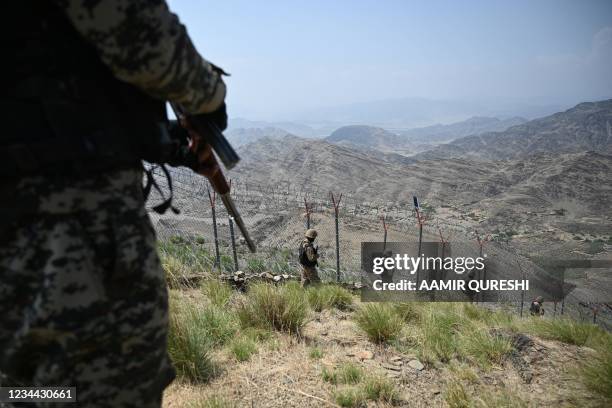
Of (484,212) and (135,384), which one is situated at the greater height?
(135,384)

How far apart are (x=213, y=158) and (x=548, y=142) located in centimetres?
16169

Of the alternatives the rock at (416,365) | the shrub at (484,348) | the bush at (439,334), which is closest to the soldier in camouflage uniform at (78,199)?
the rock at (416,365)

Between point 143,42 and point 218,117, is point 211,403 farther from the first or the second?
point 143,42

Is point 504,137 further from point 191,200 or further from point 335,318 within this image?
point 335,318

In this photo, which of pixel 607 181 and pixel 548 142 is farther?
pixel 548 142

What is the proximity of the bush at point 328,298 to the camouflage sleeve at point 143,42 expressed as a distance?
152 inches

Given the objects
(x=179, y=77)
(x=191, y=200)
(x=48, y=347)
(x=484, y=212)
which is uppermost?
(x=179, y=77)

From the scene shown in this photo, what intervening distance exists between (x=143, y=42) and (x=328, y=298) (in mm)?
4167

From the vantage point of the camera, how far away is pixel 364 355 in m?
3.34

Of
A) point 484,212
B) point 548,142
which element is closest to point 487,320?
point 484,212

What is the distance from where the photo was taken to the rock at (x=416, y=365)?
3.10 metres

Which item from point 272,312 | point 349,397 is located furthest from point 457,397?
point 272,312

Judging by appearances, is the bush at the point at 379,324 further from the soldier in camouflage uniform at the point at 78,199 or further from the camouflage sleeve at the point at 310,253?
the camouflage sleeve at the point at 310,253

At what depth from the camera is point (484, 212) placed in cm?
5884
